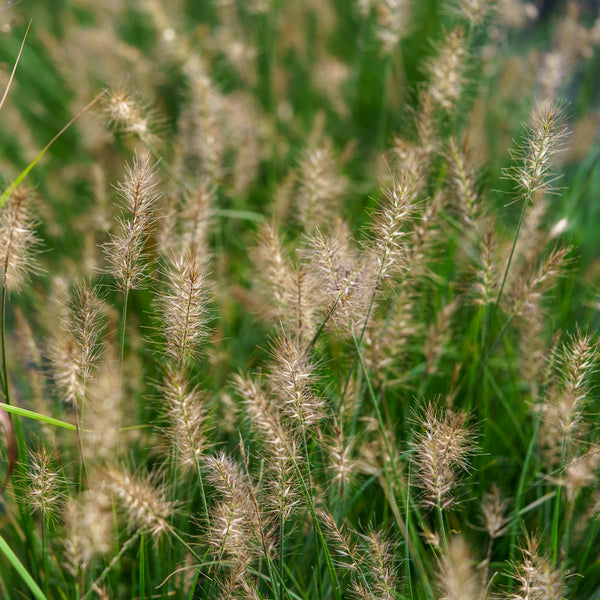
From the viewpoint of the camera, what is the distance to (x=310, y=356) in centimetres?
167

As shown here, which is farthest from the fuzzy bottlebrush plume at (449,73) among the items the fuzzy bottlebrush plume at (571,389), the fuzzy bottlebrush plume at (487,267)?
the fuzzy bottlebrush plume at (571,389)

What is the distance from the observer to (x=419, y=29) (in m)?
4.59

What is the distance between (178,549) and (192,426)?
576 mm

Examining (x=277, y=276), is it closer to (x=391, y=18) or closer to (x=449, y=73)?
(x=449, y=73)

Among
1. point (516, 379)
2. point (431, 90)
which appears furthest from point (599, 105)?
point (516, 379)

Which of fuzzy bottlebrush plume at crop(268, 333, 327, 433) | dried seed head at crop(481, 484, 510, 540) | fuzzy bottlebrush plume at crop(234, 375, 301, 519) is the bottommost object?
dried seed head at crop(481, 484, 510, 540)

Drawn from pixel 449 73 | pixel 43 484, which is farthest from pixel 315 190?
pixel 43 484

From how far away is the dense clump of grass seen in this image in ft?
5.08

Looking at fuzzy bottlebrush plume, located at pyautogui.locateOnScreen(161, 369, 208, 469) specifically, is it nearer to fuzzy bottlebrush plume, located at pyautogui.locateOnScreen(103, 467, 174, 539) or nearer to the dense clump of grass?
the dense clump of grass

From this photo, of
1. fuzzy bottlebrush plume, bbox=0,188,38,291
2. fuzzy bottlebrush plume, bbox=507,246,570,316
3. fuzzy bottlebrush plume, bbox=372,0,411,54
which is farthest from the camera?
fuzzy bottlebrush plume, bbox=372,0,411,54

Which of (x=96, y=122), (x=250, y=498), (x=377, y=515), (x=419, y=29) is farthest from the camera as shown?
(x=419, y=29)

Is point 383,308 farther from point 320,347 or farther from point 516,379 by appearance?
point 516,379

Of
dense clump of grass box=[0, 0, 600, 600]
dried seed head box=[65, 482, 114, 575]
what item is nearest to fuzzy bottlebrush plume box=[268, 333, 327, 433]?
dense clump of grass box=[0, 0, 600, 600]

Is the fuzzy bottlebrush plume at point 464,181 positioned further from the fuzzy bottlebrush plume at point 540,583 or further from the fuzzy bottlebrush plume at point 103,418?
the fuzzy bottlebrush plume at point 103,418
